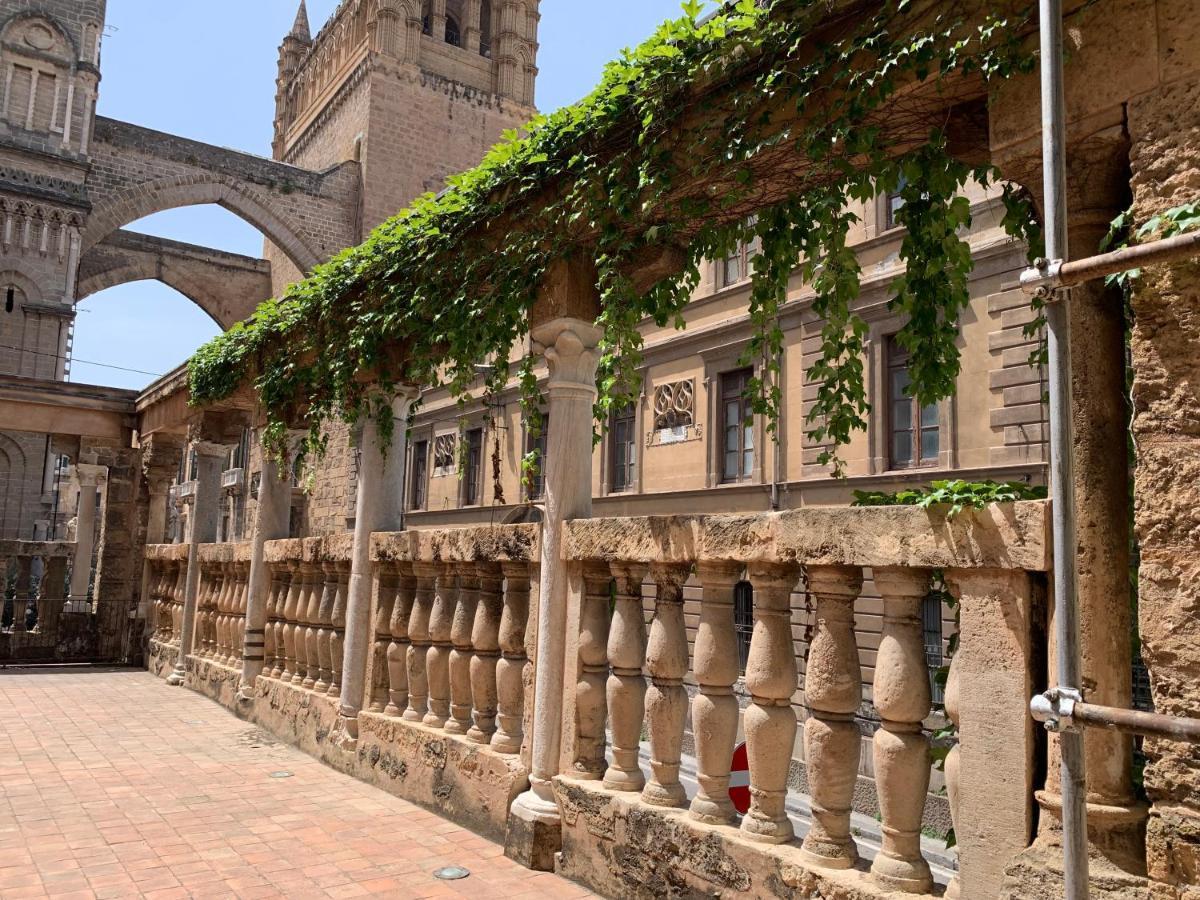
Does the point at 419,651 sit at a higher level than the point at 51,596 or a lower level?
higher

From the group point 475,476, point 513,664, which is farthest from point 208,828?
point 475,476

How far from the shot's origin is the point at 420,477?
27.0 m

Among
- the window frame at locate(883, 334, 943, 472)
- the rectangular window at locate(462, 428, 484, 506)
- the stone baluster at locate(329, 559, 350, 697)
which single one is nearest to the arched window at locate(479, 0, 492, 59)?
the rectangular window at locate(462, 428, 484, 506)

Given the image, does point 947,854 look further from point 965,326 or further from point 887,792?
point 965,326

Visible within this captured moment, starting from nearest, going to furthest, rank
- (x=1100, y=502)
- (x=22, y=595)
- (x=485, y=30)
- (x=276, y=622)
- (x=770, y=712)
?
(x=1100, y=502) < (x=770, y=712) < (x=276, y=622) < (x=22, y=595) < (x=485, y=30)

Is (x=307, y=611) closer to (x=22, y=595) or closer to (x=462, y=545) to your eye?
(x=462, y=545)

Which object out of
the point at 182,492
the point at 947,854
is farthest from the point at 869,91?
the point at 182,492

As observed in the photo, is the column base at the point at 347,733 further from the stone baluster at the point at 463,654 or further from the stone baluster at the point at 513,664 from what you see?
the stone baluster at the point at 513,664

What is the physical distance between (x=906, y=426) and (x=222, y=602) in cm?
1012

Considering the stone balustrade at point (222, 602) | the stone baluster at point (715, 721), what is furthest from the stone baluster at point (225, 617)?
the stone baluster at point (715, 721)

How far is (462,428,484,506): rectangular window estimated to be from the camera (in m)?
23.9

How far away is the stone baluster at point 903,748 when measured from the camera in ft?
8.18

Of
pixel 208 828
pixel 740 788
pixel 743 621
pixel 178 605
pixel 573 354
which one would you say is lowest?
pixel 208 828

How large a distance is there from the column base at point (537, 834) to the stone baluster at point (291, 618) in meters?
3.32
